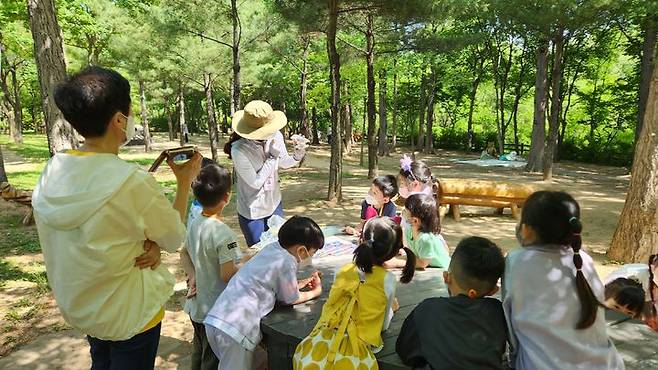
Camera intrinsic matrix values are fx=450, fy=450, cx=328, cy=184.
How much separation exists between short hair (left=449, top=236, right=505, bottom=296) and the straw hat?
2.02 meters

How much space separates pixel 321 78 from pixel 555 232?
24.2 m

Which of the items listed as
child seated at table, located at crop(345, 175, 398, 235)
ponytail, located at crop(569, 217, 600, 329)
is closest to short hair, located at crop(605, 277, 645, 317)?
ponytail, located at crop(569, 217, 600, 329)

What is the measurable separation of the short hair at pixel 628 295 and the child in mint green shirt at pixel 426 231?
1.06 meters

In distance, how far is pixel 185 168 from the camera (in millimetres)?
2061

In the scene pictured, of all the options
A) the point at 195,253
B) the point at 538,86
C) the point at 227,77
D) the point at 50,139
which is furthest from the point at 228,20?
the point at 195,253

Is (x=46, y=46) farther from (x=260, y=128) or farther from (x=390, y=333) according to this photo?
(x=390, y=333)

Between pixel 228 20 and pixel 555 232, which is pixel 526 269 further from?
pixel 228 20

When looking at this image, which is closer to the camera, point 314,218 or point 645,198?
point 645,198

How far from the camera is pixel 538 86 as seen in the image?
14.9m

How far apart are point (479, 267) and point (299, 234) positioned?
3.17ft

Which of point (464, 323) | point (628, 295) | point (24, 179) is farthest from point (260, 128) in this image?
point (24, 179)

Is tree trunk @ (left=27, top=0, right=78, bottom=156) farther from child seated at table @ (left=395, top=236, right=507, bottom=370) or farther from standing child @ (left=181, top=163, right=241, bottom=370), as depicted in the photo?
child seated at table @ (left=395, top=236, right=507, bottom=370)

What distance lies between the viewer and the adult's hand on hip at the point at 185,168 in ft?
6.66

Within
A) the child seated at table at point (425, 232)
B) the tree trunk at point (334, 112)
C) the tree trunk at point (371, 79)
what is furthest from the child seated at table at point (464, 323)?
the tree trunk at point (371, 79)
